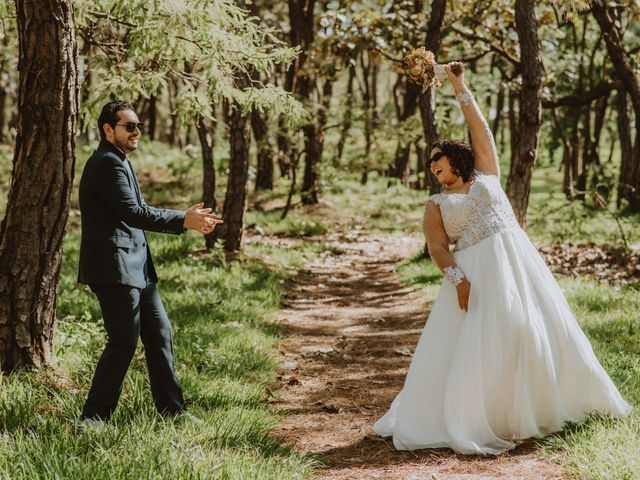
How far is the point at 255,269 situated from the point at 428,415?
23.5 feet

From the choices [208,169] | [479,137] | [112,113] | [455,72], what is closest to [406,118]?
[208,169]

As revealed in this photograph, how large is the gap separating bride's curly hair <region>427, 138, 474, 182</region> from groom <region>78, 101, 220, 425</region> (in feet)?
5.79

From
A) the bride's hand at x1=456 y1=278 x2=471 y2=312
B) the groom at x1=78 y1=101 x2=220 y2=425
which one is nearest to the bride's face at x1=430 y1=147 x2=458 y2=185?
the bride's hand at x1=456 y1=278 x2=471 y2=312

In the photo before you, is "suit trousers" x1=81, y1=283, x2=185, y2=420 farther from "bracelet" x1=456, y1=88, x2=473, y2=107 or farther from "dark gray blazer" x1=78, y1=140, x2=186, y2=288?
"bracelet" x1=456, y1=88, x2=473, y2=107

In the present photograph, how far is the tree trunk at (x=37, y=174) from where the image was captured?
5035 mm

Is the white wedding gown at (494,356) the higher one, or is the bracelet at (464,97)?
the bracelet at (464,97)

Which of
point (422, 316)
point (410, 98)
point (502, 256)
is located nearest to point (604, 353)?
point (502, 256)

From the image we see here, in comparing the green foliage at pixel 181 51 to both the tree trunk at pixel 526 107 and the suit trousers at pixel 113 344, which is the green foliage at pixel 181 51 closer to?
the suit trousers at pixel 113 344

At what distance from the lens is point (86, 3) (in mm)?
6172

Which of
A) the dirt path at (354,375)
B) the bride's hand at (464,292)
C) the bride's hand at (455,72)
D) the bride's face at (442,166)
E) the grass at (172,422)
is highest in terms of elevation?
the bride's hand at (455,72)

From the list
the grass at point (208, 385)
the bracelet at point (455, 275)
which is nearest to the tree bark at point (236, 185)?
the grass at point (208, 385)

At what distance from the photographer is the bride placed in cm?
462

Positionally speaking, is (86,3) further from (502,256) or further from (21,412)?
(502,256)

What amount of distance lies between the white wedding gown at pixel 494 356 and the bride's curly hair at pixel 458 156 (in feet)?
0.32
